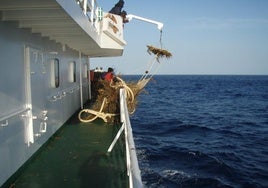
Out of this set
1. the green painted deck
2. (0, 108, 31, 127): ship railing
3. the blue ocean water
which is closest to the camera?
(0, 108, 31, 127): ship railing

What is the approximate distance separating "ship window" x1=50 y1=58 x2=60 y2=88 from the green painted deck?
1.40 m

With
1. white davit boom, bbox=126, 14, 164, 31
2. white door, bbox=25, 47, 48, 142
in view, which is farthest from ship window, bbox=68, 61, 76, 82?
white davit boom, bbox=126, 14, 164, 31

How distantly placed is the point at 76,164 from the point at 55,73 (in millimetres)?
3415

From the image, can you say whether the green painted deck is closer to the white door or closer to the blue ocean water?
the white door

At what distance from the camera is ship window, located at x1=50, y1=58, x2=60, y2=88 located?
8578mm

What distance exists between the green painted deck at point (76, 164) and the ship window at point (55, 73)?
1.40 m

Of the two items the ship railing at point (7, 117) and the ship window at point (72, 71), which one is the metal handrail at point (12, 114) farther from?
the ship window at point (72, 71)

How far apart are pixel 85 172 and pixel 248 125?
894 inches

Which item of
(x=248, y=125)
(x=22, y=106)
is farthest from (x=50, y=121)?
(x=248, y=125)

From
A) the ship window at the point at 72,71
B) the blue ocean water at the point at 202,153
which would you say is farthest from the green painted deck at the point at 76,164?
the blue ocean water at the point at 202,153

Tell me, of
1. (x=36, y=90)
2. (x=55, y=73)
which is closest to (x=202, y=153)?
(x=55, y=73)

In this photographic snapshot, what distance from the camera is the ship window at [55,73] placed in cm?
858

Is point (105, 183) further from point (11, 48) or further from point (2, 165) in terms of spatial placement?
point (11, 48)

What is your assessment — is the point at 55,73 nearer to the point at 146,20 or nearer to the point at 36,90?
the point at 36,90
